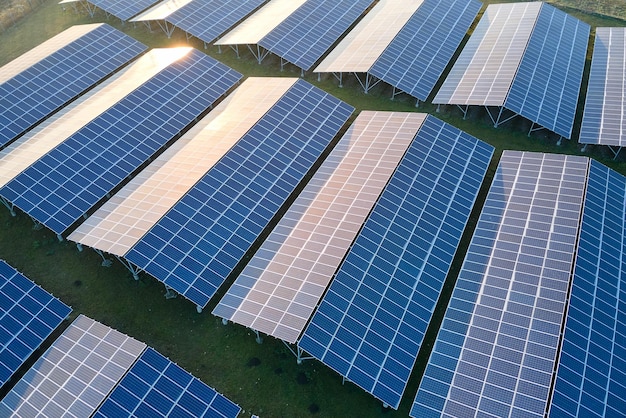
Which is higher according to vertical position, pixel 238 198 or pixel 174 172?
pixel 174 172

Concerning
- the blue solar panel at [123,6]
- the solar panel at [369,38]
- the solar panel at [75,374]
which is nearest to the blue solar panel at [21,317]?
the solar panel at [75,374]

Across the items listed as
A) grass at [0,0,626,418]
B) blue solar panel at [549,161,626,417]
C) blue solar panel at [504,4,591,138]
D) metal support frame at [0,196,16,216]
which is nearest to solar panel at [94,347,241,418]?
grass at [0,0,626,418]

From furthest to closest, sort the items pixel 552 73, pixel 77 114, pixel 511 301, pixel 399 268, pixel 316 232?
pixel 552 73, pixel 77 114, pixel 316 232, pixel 399 268, pixel 511 301

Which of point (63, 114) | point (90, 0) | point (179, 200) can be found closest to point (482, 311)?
point (179, 200)

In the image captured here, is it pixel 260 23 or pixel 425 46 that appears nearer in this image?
pixel 425 46

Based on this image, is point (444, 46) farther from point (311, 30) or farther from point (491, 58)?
point (311, 30)

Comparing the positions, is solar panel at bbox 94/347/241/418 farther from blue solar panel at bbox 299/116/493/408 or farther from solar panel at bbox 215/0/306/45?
solar panel at bbox 215/0/306/45

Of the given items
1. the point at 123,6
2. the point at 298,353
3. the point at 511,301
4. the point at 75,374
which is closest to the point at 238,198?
the point at 298,353
